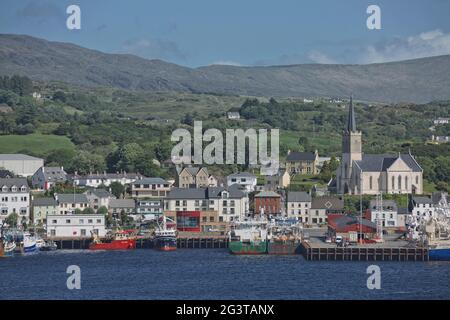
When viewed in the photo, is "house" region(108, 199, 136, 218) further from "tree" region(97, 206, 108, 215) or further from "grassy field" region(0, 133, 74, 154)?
"grassy field" region(0, 133, 74, 154)

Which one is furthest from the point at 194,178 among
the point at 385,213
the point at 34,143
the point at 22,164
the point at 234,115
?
the point at 234,115

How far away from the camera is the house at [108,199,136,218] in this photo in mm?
69062

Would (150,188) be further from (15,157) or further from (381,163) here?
(15,157)

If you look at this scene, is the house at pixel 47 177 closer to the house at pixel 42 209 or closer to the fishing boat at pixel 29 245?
the house at pixel 42 209

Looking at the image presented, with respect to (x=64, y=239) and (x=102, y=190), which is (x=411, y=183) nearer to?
(x=102, y=190)

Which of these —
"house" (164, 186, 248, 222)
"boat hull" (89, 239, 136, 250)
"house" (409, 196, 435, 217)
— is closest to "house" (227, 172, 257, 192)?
"house" (164, 186, 248, 222)

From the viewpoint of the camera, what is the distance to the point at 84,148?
93688mm

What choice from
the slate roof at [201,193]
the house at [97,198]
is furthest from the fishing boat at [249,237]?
the house at [97,198]

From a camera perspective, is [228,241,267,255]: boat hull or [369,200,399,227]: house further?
[369,200,399,227]: house

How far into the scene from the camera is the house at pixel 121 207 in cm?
6906

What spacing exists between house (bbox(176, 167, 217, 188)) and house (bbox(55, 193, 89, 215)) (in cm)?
902

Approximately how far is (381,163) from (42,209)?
2049cm
